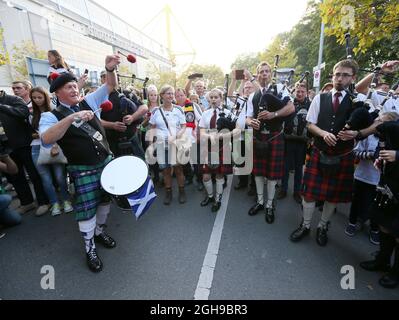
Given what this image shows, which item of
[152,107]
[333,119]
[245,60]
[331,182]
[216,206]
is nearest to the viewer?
[333,119]

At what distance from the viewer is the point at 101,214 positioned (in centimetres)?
267

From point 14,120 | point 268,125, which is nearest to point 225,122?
point 268,125

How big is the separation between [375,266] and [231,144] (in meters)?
2.20

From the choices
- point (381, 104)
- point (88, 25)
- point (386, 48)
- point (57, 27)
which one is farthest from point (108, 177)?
point (88, 25)

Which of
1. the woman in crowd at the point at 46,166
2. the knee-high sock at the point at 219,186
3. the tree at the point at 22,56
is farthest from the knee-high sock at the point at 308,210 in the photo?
the tree at the point at 22,56

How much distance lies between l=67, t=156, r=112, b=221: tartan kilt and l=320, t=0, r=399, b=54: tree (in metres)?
4.35

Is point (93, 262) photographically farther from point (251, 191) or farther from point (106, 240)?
point (251, 191)

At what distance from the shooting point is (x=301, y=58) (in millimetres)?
26375

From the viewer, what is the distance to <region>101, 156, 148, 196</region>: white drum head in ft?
6.89

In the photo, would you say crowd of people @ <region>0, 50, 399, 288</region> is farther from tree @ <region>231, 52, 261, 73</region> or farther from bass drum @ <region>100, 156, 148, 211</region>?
tree @ <region>231, 52, 261, 73</region>

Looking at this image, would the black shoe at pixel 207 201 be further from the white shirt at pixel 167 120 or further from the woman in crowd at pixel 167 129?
the white shirt at pixel 167 120

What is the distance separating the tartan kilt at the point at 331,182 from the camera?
2.58 m

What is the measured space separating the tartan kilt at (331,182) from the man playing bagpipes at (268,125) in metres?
0.55
